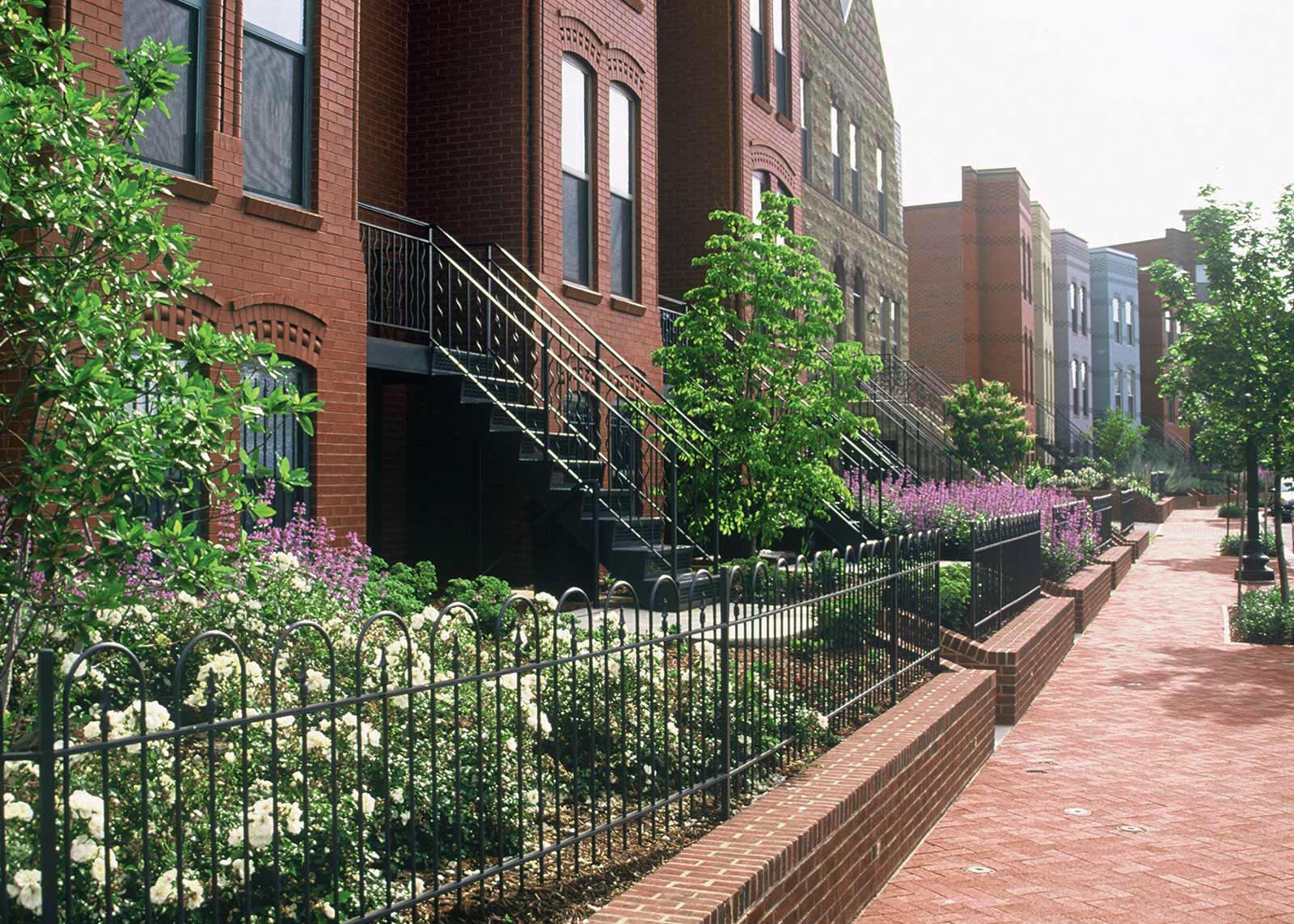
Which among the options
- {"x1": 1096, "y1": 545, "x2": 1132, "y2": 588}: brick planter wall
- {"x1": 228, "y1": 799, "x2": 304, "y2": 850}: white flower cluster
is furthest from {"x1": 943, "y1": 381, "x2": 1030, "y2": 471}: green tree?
{"x1": 228, "y1": 799, "x2": 304, "y2": 850}: white flower cluster

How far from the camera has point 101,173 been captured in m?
6.00

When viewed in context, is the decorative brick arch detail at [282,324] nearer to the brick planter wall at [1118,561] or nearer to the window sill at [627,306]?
the window sill at [627,306]

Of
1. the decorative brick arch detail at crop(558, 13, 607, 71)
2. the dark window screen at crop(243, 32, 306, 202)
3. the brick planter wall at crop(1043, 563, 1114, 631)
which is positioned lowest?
the brick planter wall at crop(1043, 563, 1114, 631)

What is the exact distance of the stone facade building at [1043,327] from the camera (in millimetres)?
54719

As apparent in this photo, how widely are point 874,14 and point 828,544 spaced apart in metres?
17.7

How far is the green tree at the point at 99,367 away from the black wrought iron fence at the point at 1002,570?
25.1 feet

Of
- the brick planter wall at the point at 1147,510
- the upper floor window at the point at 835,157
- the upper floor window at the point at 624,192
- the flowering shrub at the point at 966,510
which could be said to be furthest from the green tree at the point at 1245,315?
the brick planter wall at the point at 1147,510

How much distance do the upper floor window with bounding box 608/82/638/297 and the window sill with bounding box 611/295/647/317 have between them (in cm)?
25

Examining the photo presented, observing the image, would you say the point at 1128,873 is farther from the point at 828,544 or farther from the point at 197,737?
the point at 828,544

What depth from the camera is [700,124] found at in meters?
21.0

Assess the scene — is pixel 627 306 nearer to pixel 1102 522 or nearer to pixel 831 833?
pixel 831 833

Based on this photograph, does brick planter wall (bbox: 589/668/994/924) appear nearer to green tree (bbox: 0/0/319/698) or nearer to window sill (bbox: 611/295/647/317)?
green tree (bbox: 0/0/319/698)

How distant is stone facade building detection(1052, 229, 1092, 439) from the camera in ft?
203

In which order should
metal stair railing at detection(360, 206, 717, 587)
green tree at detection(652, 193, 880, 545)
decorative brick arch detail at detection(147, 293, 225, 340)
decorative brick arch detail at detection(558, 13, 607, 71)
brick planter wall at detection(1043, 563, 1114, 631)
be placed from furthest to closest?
brick planter wall at detection(1043, 563, 1114, 631) → decorative brick arch detail at detection(558, 13, 607, 71) → green tree at detection(652, 193, 880, 545) → metal stair railing at detection(360, 206, 717, 587) → decorative brick arch detail at detection(147, 293, 225, 340)
